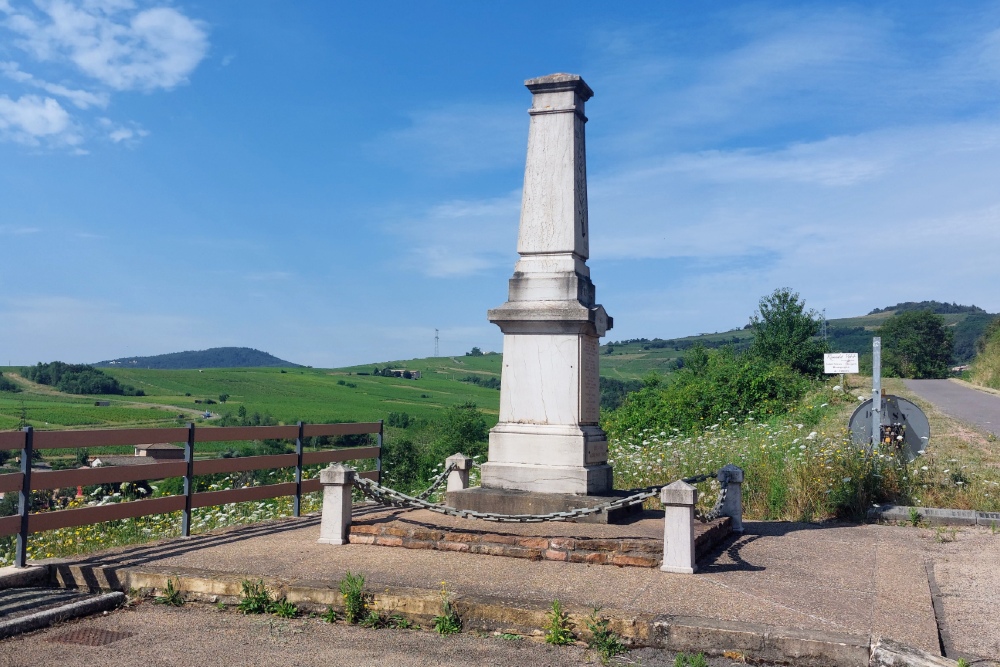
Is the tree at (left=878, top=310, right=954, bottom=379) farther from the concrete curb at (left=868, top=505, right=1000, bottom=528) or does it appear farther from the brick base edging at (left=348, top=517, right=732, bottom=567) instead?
the brick base edging at (left=348, top=517, right=732, bottom=567)

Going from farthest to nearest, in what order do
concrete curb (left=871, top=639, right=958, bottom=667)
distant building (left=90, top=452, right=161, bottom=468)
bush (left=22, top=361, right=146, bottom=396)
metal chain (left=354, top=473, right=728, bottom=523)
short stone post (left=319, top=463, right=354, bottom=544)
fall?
1. bush (left=22, top=361, right=146, bottom=396)
2. distant building (left=90, top=452, right=161, bottom=468)
3. short stone post (left=319, top=463, right=354, bottom=544)
4. metal chain (left=354, top=473, right=728, bottom=523)
5. concrete curb (left=871, top=639, right=958, bottom=667)

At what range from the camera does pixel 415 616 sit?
573 cm

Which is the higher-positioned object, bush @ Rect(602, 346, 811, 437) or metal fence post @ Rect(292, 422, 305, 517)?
bush @ Rect(602, 346, 811, 437)

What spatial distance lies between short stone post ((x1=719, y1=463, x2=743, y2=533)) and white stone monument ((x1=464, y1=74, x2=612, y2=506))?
1.33 m

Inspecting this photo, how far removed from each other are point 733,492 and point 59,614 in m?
6.74

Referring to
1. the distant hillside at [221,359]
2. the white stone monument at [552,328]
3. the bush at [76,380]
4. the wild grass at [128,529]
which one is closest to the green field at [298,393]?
the bush at [76,380]

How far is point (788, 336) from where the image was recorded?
36.9 meters

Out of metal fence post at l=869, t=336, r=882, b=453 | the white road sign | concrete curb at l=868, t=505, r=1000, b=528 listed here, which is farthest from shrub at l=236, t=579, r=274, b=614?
the white road sign

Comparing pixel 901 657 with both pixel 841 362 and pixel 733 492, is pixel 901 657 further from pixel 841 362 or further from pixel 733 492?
pixel 841 362

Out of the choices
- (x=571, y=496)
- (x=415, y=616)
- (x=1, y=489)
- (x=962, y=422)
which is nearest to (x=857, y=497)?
(x=571, y=496)

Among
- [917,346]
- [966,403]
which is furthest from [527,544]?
[917,346]

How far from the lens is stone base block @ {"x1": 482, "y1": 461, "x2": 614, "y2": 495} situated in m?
8.67

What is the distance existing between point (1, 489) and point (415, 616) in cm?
352

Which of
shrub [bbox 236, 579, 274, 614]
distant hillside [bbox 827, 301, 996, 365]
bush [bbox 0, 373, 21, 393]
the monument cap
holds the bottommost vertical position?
shrub [bbox 236, 579, 274, 614]
